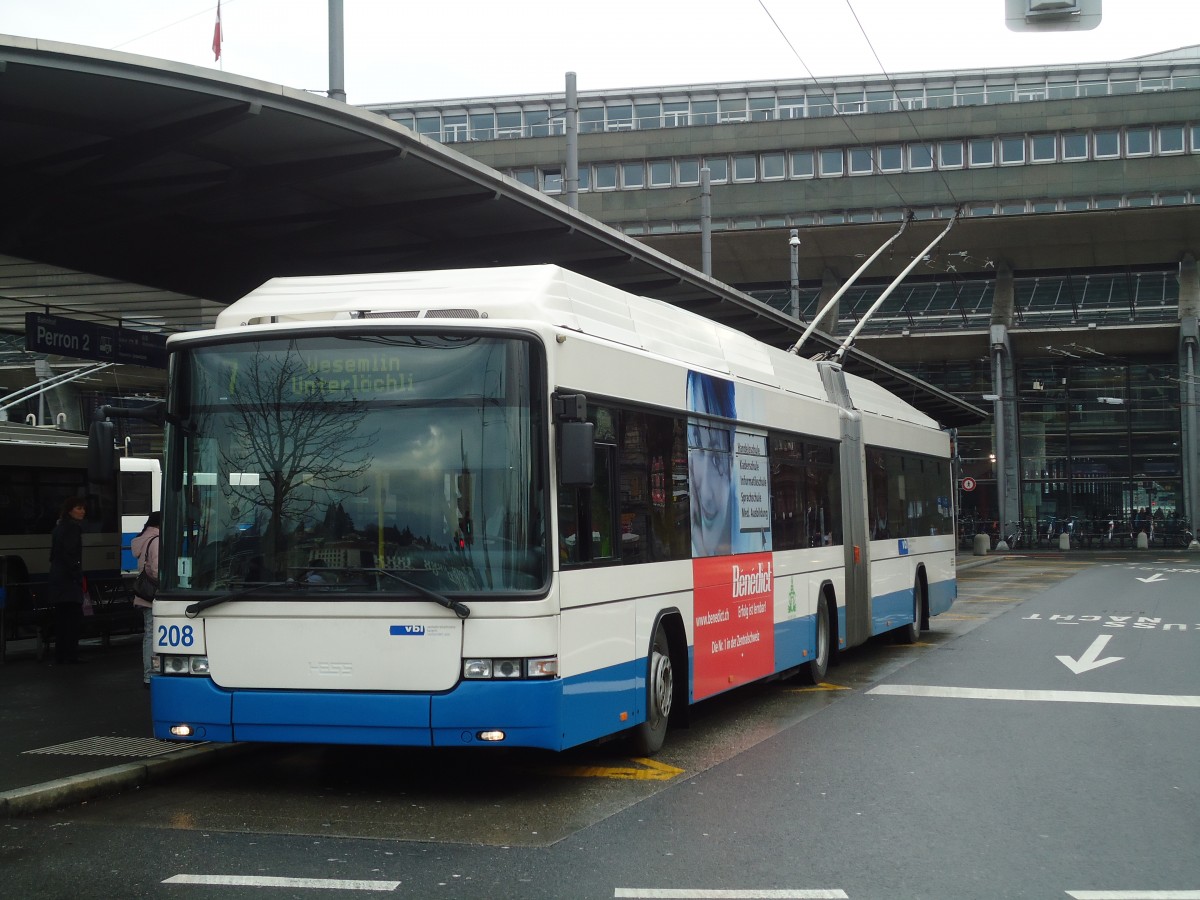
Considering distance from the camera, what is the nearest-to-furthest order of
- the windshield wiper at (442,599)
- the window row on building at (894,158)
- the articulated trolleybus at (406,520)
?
1. the windshield wiper at (442,599)
2. the articulated trolleybus at (406,520)
3. the window row on building at (894,158)

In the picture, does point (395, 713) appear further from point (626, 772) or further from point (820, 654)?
point (820, 654)

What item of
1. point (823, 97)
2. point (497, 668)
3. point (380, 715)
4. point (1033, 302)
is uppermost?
point (823, 97)

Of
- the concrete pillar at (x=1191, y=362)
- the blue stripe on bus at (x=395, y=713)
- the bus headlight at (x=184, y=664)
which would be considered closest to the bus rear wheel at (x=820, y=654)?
the blue stripe on bus at (x=395, y=713)

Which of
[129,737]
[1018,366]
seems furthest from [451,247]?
[1018,366]

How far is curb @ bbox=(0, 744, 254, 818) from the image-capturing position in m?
7.67

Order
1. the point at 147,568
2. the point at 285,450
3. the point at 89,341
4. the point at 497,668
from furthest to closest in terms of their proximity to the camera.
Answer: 1. the point at 89,341
2. the point at 147,568
3. the point at 285,450
4. the point at 497,668

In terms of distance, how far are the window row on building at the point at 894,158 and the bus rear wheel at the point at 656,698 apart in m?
45.3

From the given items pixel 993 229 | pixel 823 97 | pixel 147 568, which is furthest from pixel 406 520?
pixel 823 97

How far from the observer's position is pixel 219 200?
535 inches

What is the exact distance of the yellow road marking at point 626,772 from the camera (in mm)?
8828

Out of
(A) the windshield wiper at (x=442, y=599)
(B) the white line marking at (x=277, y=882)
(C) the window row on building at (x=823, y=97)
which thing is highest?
(C) the window row on building at (x=823, y=97)

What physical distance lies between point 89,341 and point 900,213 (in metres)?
41.2

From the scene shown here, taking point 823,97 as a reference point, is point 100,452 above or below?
below

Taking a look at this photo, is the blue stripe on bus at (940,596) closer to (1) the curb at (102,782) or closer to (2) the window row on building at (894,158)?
(1) the curb at (102,782)
